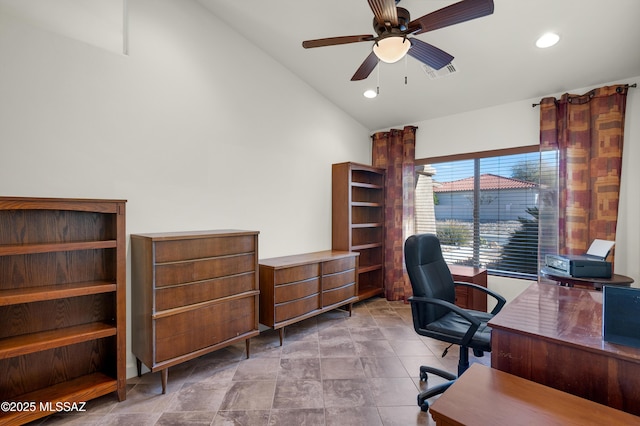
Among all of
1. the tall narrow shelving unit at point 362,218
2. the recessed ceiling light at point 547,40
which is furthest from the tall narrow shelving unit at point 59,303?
the recessed ceiling light at point 547,40

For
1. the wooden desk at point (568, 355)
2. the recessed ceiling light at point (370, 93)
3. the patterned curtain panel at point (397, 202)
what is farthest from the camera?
the patterned curtain panel at point (397, 202)

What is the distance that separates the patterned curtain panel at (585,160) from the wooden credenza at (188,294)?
320cm

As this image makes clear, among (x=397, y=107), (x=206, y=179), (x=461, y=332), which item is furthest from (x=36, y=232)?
(x=397, y=107)

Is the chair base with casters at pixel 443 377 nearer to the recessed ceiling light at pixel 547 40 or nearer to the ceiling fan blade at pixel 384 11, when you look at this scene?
the ceiling fan blade at pixel 384 11

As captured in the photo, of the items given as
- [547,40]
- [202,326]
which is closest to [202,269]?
[202,326]

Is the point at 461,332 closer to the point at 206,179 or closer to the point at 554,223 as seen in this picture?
the point at 554,223

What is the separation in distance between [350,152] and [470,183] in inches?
67.3

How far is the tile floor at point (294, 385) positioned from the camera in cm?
190

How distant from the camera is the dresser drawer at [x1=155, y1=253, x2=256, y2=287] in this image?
2154 millimetres

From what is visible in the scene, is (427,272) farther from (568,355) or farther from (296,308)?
(296,308)

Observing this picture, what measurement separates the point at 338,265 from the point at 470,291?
1.48m

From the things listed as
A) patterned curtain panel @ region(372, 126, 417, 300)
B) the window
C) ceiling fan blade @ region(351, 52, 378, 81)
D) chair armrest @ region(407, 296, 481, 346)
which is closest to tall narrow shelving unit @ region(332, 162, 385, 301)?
patterned curtain panel @ region(372, 126, 417, 300)

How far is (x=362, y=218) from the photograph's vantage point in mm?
4453

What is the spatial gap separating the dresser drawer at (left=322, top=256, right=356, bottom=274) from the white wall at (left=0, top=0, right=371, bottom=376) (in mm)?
460
